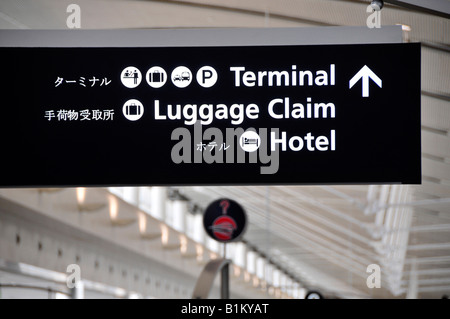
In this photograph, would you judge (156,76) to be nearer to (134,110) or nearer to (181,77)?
(181,77)

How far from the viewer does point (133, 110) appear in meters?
5.70

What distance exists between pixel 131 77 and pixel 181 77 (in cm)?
37

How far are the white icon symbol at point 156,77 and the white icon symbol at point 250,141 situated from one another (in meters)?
0.74

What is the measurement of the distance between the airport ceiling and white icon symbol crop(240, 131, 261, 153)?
2.83 m

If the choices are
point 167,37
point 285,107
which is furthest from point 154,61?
point 285,107

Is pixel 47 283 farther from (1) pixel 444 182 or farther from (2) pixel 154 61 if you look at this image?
(2) pixel 154 61

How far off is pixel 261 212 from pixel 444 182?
2951 mm

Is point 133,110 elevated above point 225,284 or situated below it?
above

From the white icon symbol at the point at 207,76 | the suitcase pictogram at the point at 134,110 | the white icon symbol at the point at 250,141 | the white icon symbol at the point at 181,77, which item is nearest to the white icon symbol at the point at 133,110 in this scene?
the suitcase pictogram at the point at 134,110

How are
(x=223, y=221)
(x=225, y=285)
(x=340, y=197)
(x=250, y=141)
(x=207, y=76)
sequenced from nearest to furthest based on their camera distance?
(x=250, y=141)
(x=207, y=76)
(x=225, y=285)
(x=223, y=221)
(x=340, y=197)

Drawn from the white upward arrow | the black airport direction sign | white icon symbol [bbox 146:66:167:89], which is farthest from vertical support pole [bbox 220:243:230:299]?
the white upward arrow

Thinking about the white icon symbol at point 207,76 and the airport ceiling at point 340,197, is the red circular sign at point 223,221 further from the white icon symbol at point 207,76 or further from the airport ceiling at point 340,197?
the white icon symbol at point 207,76

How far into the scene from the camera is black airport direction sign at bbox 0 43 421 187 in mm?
5527

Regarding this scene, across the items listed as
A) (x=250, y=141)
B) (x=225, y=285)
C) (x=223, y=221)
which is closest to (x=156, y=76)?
(x=250, y=141)
